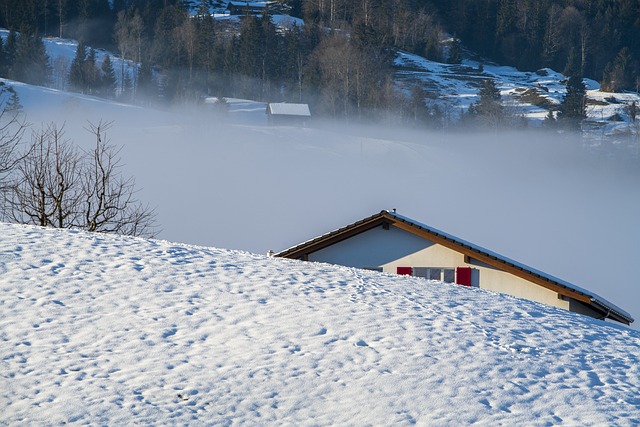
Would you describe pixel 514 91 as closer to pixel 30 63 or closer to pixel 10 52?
pixel 30 63

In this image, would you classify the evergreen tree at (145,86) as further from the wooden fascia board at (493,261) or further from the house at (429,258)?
the wooden fascia board at (493,261)

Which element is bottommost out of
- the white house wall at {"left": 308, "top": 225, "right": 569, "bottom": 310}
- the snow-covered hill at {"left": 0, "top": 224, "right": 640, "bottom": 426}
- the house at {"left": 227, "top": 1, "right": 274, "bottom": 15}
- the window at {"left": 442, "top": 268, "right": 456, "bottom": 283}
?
the window at {"left": 442, "top": 268, "right": 456, "bottom": 283}

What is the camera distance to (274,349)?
1330cm

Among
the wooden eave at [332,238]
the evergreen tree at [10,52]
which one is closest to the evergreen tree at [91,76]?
the evergreen tree at [10,52]

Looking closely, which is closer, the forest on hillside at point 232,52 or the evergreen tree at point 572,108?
the forest on hillside at point 232,52

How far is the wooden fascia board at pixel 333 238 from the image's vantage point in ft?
84.6

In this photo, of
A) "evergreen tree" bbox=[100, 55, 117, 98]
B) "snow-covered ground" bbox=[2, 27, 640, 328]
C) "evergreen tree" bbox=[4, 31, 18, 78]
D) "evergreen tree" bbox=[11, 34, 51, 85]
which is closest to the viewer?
"snow-covered ground" bbox=[2, 27, 640, 328]

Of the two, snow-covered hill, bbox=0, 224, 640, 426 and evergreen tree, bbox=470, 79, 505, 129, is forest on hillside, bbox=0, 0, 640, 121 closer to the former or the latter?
evergreen tree, bbox=470, 79, 505, 129

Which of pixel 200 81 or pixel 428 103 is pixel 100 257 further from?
pixel 428 103

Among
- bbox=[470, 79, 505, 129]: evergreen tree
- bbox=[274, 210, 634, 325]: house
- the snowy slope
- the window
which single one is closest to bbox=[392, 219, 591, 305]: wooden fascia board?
bbox=[274, 210, 634, 325]: house

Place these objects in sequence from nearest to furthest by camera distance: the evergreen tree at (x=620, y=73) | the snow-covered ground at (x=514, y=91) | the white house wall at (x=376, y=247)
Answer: the white house wall at (x=376, y=247) < the snow-covered ground at (x=514, y=91) < the evergreen tree at (x=620, y=73)

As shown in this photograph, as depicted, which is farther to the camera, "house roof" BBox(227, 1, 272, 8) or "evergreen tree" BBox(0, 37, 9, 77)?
"house roof" BBox(227, 1, 272, 8)

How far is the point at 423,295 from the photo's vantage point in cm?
1694

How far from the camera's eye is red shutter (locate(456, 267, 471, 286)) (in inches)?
1025
